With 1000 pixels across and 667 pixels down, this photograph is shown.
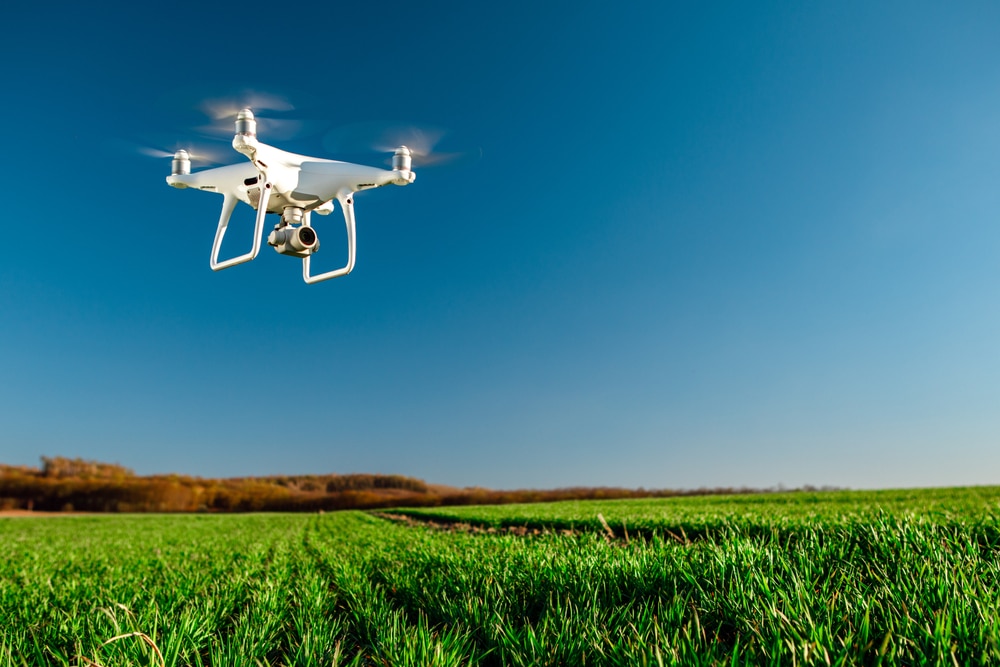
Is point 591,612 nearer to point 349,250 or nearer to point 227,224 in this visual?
point 349,250

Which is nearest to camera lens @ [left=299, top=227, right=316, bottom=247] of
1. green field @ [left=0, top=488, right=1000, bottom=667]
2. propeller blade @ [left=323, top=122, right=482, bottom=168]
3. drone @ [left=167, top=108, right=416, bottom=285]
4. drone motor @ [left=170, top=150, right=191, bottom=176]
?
drone @ [left=167, top=108, right=416, bottom=285]

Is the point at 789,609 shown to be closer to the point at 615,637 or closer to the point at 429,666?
the point at 615,637

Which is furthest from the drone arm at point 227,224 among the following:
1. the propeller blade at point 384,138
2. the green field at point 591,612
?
the green field at point 591,612

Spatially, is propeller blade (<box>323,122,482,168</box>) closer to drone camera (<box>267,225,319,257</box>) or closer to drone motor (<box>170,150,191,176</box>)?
drone camera (<box>267,225,319,257</box>)

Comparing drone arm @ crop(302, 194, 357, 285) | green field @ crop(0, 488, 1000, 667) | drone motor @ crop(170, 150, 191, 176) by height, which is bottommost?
green field @ crop(0, 488, 1000, 667)

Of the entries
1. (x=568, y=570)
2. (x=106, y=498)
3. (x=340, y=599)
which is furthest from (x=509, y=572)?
(x=106, y=498)

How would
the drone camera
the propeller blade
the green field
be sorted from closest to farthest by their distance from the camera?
the green field → the propeller blade → the drone camera
